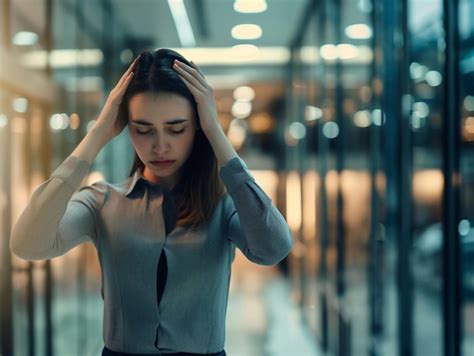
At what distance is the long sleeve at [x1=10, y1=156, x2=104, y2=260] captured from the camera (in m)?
1.22

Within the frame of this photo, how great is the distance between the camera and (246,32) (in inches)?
308

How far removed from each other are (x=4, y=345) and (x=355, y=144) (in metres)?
3.10

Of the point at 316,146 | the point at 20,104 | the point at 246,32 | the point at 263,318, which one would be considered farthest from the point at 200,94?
the point at 263,318

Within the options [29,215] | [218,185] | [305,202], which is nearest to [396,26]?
[218,185]

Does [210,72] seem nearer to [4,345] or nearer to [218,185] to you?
[4,345]

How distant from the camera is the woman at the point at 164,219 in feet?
4.14

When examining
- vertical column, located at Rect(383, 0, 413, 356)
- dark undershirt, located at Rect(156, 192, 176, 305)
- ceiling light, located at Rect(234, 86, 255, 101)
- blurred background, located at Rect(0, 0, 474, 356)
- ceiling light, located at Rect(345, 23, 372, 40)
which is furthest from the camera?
ceiling light, located at Rect(234, 86, 255, 101)

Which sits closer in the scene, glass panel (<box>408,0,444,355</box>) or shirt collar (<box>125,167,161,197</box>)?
shirt collar (<box>125,167,161,197</box>)

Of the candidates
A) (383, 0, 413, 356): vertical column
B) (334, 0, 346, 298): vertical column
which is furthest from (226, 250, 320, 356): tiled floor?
(383, 0, 413, 356): vertical column

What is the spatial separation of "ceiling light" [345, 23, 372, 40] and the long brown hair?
3470 mm

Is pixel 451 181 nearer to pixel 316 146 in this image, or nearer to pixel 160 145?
pixel 160 145

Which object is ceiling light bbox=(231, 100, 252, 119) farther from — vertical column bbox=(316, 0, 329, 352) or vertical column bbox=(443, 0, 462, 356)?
vertical column bbox=(443, 0, 462, 356)

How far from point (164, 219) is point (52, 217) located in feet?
0.76

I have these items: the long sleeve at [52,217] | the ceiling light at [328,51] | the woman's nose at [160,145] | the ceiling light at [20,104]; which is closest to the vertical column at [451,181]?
the woman's nose at [160,145]
